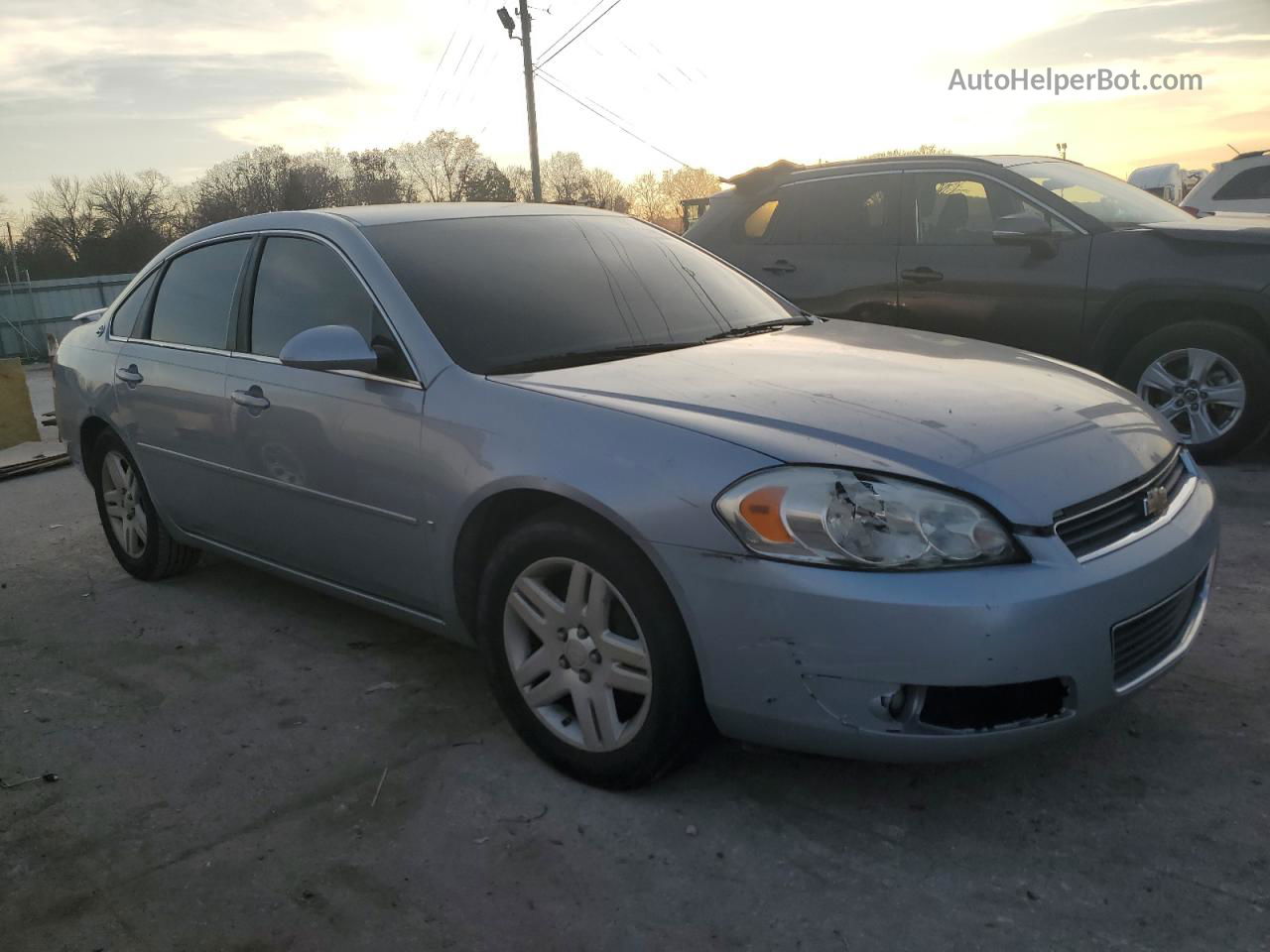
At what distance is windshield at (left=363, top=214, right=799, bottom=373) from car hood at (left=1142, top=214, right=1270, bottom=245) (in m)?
2.89

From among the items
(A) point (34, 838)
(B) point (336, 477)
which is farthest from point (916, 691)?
(A) point (34, 838)

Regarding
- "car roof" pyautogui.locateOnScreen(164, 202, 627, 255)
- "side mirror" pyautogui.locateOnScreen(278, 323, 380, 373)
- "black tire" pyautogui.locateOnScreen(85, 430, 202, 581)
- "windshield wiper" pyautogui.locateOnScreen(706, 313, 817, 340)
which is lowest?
"black tire" pyautogui.locateOnScreen(85, 430, 202, 581)

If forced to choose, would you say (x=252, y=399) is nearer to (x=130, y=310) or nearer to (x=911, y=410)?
(x=130, y=310)

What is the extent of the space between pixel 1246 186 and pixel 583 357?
9723 millimetres

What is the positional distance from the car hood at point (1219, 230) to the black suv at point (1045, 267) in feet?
0.03

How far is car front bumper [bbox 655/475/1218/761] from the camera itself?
2.36 m

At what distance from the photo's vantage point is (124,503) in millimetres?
5070

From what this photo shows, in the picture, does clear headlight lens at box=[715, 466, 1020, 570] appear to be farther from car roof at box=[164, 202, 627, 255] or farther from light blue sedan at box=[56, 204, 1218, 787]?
car roof at box=[164, 202, 627, 255]

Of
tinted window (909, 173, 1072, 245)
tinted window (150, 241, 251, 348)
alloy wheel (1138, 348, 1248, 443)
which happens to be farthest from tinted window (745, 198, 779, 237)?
tinted window (150, 241, 251, 348)

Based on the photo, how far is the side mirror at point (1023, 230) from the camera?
611cm

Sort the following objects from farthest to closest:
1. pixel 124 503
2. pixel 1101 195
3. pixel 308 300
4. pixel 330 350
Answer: pixel 1101 195, pixel 124 503, pixel 308 300, pixel 330 350

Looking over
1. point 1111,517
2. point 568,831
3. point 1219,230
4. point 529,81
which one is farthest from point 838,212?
point 529,81

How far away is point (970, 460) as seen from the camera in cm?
258

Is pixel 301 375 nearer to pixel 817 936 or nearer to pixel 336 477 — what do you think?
pixel 336 477
